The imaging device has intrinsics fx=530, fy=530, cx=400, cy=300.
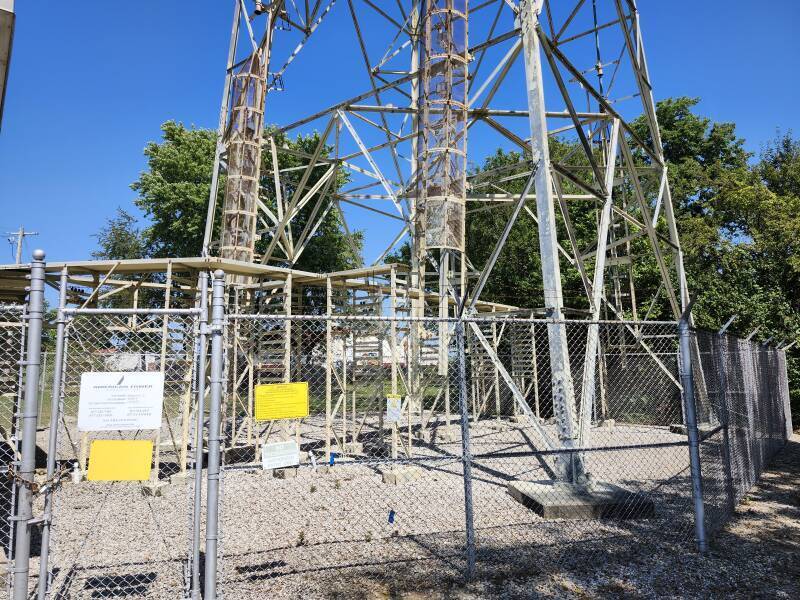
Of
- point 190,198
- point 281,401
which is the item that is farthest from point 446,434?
point 190,198

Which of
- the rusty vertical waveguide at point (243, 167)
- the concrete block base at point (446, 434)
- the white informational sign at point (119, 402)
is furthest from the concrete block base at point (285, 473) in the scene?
the white informational sign at point (119, 402)

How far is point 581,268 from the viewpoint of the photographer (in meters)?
8.31

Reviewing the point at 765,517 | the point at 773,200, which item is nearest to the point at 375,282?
the point at 765,517

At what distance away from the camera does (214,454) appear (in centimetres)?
383

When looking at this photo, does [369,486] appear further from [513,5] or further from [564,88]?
[513,5]

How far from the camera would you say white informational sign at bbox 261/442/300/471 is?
405cm

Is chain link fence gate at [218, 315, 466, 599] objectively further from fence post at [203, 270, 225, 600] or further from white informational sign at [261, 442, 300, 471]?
fence post at [203, 270, 225, 600]

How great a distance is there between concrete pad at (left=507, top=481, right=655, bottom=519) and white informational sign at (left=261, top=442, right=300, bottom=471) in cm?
347

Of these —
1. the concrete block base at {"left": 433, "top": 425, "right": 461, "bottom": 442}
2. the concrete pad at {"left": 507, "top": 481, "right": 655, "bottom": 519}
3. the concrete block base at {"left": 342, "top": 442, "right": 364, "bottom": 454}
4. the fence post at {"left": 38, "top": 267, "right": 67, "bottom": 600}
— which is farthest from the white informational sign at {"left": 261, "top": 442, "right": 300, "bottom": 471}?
the concrete block base at {"left": 433, "top": 425, "right": 461, "bottom": 442}

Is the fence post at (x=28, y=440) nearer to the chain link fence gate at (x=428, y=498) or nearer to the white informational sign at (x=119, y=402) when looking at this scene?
the white informational sign at (x=119, y=402)

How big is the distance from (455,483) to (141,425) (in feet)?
17.7

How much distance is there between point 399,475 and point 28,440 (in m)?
5.67

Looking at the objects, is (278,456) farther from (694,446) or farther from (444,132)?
(444,132)

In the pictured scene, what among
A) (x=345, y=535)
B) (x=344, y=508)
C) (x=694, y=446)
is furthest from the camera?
(x=344, y=508)
